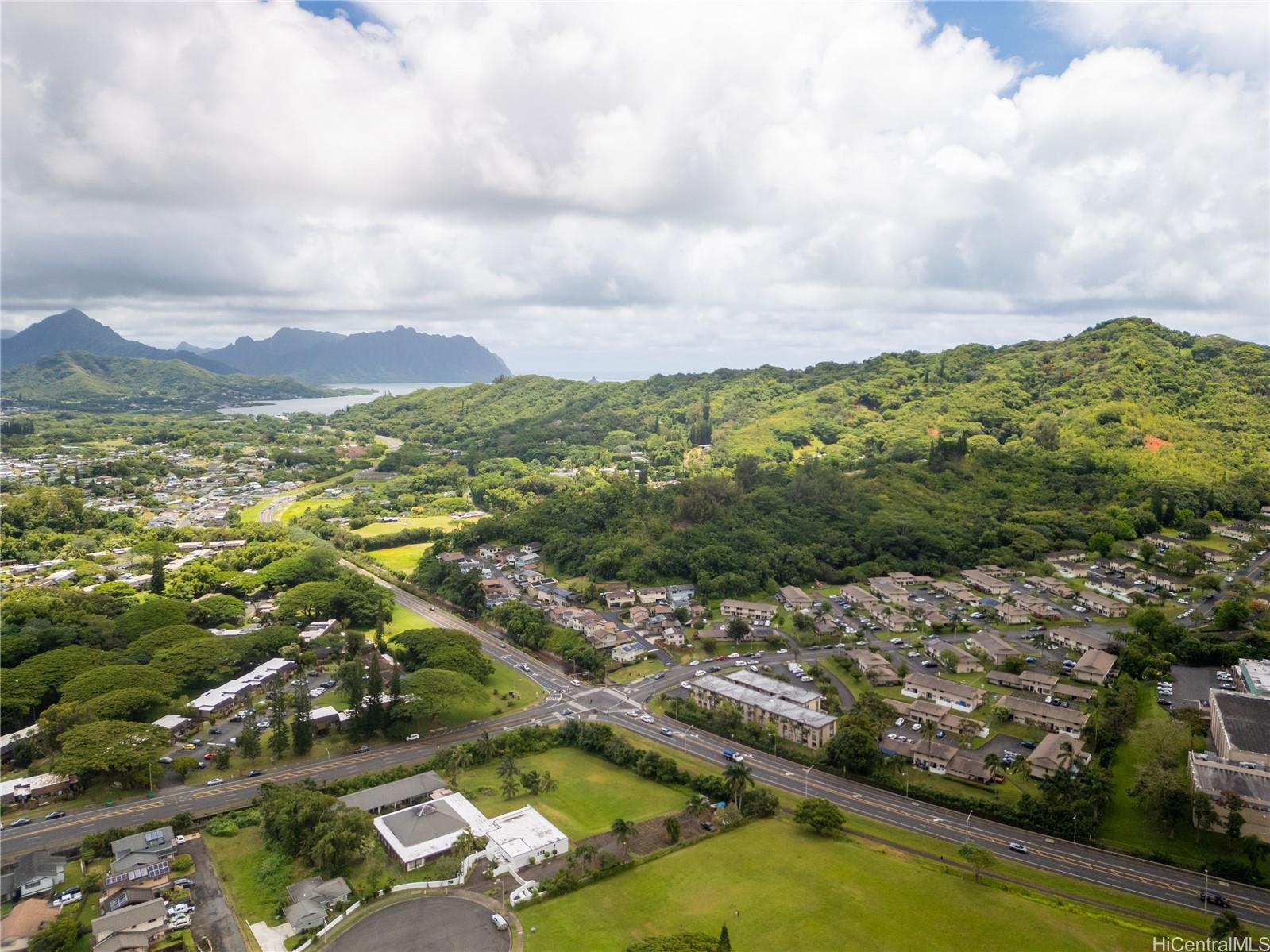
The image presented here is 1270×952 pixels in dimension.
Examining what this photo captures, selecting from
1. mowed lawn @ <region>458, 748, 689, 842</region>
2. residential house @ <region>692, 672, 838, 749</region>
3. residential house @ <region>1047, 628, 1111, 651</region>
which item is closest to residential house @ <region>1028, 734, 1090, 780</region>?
residential house @ <region>692, 672, 838, 749</region>

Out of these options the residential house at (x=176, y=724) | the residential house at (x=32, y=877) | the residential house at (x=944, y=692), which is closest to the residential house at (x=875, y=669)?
the residential house at (x=944, y=692)

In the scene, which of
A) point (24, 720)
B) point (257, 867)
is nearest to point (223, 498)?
point (24, 720)

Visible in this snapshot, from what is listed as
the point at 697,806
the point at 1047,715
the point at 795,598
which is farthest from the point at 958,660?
the point at 697,806

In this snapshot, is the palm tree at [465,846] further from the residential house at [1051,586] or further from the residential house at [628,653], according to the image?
the residential house at [1051,586]

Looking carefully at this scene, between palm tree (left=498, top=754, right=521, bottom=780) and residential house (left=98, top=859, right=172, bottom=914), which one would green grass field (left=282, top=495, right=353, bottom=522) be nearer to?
palm tree (left=498, top=754, right=521, bottom=780)

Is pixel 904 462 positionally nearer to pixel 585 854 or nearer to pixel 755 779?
pixel 755 779

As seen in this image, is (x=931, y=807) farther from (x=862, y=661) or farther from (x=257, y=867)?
(x=257, y=867)

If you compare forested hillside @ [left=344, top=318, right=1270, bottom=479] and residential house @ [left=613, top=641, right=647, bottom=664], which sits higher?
forested hillside @ [left=344, top=318, right=1270, bottom=479]
